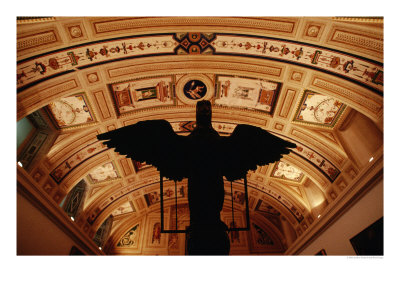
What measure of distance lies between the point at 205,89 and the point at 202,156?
5.39 m

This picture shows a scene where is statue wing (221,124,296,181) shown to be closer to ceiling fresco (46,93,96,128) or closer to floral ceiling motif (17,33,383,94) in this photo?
floral ceiling motif (17,33,383,94)

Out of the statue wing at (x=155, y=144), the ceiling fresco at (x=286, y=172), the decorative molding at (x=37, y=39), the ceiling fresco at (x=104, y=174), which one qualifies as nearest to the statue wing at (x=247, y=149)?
the statue wing at (x=155, y=144)

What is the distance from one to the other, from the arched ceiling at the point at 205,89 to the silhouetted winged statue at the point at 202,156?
13.8ft

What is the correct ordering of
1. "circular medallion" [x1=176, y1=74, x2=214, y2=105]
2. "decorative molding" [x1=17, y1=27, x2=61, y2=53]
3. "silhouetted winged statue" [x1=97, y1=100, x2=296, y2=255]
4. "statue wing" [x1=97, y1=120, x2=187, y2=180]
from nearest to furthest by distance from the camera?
1. "silhouetted winged statue" [x1=97, y1=100, x2=296, y2=255]
2. "statue wing" [x1=97, y1=120, x2=187, y2=180]
3. "decorative molding" [x1=17, y1=27, x2=61, y2=53]
4. "circular medallion" [x1=176, y1=74, x2=214, y2=105]

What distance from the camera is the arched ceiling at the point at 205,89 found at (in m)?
5.20

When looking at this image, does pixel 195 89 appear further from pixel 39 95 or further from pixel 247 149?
pixel 247 149

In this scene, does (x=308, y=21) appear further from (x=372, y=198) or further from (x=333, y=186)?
(x=333, y=186)

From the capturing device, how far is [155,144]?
217 cm

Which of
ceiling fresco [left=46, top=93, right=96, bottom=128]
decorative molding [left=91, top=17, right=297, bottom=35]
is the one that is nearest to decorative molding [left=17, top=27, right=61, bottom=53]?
decorative molding [left=91, top=17, right=297, bottom=35]

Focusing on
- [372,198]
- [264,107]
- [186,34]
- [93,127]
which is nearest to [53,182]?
[93,127]

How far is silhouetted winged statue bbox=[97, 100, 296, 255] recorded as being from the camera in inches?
67.6

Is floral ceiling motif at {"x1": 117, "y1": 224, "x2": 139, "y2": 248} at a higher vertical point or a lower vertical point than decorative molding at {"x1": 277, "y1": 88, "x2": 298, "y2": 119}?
lower

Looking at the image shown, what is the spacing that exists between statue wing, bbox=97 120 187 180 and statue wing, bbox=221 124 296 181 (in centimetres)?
43

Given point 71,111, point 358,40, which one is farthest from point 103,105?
point 358,40
